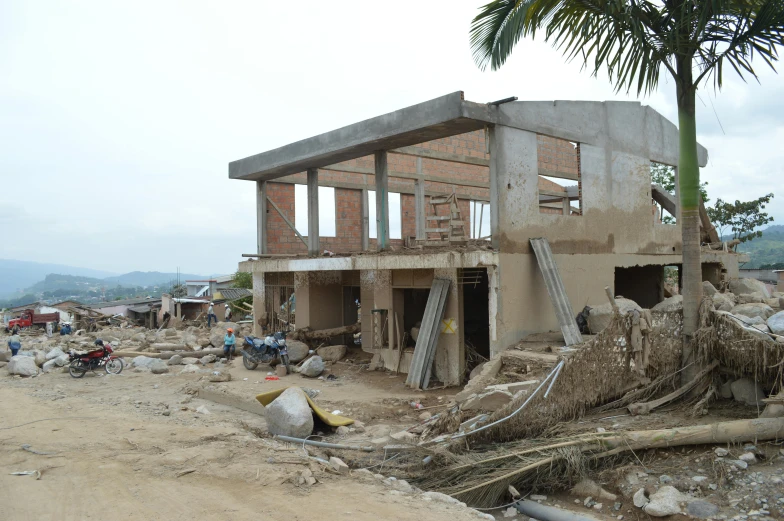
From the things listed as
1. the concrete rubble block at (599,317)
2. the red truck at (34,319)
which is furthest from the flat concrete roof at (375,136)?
the red truck at (34,319)

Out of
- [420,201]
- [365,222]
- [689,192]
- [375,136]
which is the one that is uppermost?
[375,136]

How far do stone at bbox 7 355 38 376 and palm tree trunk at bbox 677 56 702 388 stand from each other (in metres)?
16.1

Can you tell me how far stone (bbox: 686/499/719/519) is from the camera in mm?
5719

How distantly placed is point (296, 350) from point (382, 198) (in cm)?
509

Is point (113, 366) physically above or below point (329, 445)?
below

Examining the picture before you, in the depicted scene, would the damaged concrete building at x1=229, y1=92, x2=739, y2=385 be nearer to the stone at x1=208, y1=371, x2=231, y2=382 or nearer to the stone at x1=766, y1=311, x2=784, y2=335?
the stone at x1=208, y1=371, x2=231, y2=382

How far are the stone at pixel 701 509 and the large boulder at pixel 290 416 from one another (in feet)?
17.3

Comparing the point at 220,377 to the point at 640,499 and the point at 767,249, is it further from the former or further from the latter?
the point at 767,249

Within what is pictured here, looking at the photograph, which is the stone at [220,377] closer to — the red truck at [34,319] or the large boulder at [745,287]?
the large boulder at [745,287]

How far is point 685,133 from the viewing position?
8.05 m

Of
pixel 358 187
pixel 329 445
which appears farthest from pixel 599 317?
pixel 358 187

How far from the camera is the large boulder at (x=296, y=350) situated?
16.0m

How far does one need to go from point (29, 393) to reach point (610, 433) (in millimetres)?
12670

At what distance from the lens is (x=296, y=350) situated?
16078 mm
